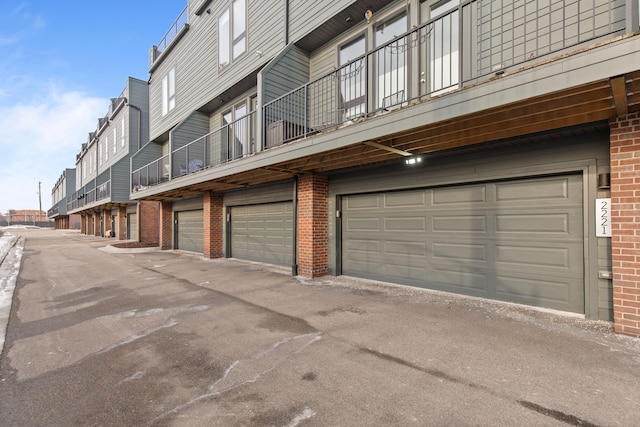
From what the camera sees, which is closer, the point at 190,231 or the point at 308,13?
the point at 308,13

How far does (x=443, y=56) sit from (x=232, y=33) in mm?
7926

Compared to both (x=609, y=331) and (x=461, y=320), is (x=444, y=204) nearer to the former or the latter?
(x=461, y=320)

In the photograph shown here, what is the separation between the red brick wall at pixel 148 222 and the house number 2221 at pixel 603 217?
19925mm

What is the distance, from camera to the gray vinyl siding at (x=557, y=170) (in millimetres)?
4148

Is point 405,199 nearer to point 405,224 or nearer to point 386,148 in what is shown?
point 405,224

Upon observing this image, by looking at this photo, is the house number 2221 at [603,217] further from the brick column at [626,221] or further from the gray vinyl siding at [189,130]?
the gray vinyl siding at [189,130]

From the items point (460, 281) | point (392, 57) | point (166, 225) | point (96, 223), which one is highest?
point (392, 57)

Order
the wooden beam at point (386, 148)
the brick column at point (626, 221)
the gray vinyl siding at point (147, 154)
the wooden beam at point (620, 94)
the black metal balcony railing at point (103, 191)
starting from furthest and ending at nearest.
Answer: the black metal balcony railing at point (103, 191) → the gray vinyl siding at point (147, 154) → the wooden beam at point (386, 148) → the brick column at point (626, 221) → the wooden beam at point (620, 94)

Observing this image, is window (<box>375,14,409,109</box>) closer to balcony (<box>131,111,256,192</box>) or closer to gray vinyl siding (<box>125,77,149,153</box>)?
balcony (<box>131,111,256,192</box>)

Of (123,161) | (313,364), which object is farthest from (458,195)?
(123,161)

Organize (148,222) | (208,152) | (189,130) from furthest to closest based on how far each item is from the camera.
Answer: (148,222), (208,152), (189,130)

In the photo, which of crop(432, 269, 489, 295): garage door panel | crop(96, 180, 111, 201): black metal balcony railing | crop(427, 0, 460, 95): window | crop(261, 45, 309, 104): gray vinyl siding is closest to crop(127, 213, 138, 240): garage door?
crop(96, 180, 111, 201): black metal balcony railing

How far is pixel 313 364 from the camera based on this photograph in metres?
3.17

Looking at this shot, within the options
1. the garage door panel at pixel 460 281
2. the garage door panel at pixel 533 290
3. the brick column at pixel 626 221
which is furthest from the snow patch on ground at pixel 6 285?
the brick column at pixel 626 221
